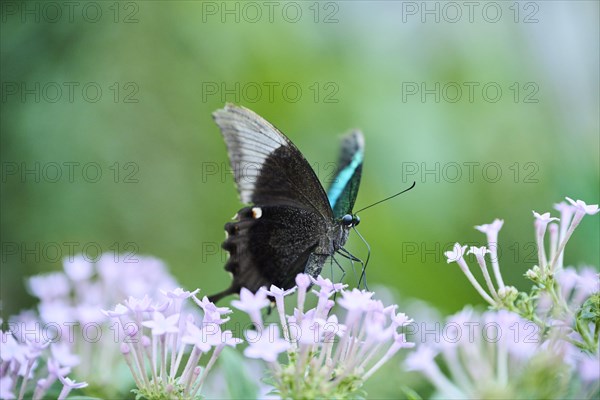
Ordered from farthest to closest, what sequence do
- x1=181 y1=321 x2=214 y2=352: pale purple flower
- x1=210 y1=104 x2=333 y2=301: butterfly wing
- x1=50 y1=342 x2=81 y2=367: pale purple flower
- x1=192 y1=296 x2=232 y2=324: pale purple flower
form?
x1=210 y1=104 x2=333 y2=301: butterfly wing → x1=50 y1=342 x2=81 y2=367: pale purple flower → x1=192 y1=296 x2=232 y2=324: pale purple flower → x1=181 y1=321 x2=214 y2=352: pale purple flower

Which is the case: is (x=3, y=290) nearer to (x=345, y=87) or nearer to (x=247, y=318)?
(x=247, y=318)

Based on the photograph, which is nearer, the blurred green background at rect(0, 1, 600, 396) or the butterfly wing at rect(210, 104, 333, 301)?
the butterfly wing at rect(210, 104, 333, 301)

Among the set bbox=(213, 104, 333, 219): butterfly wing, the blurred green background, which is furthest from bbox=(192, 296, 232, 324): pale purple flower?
the blurred green background

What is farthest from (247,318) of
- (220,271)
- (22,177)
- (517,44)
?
Result: (517,44)

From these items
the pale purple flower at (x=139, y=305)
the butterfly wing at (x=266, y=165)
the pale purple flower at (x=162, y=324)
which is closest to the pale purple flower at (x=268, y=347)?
the pale purple flower at (x=162, y=324)

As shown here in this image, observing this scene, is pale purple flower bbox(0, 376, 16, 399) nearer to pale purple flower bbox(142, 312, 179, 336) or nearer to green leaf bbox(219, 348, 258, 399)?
pale purple flower bbox(142, 312, 179, 336)

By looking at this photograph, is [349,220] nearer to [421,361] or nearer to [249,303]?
[249,303]

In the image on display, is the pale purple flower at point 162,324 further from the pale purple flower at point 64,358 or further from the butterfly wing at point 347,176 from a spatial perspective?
the butterfly wing at point 347,176
